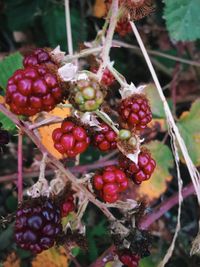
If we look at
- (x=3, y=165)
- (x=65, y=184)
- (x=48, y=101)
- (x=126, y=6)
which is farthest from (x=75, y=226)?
(x=3, y=165)

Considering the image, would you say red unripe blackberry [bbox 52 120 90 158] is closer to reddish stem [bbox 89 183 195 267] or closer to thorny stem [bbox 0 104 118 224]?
thorny stem [bbox 0 104 118 224]

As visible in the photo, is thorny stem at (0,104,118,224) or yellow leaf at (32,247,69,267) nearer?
thorny stem at (0,104,118,224)

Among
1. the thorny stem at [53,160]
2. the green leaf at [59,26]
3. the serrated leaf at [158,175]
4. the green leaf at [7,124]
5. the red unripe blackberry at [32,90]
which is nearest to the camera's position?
the red unripe blackberry at [32,90]

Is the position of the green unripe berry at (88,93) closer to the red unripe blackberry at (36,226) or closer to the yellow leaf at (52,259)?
the red unripe blackberry at (36,226)

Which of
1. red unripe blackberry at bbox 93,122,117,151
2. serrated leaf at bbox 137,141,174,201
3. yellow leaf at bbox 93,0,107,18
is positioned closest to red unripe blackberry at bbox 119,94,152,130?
red unripe blackberry at bbox 93,122,117,151

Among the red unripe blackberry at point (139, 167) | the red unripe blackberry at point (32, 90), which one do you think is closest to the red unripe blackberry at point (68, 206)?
the red unripe blackberry at point (139, 167)

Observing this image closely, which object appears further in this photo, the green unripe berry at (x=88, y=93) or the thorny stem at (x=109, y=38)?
the thorny stem at (x=109, y=38)

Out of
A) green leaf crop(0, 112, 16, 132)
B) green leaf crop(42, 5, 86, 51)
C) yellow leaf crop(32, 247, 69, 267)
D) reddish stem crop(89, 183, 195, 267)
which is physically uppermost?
green leaf crop(42, 5, 86, 51)
